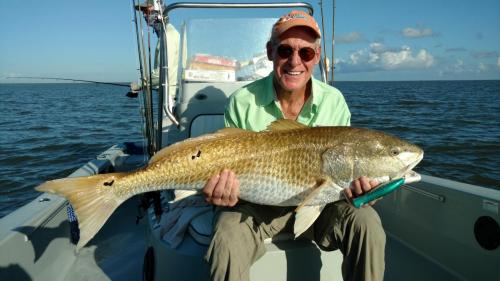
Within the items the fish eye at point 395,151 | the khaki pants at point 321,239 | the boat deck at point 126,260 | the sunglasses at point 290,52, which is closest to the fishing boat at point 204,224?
the boat deck at point 126,260

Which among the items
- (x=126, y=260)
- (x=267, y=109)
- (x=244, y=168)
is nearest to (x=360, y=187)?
(x=244, y=168)

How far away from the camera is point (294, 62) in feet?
10.4

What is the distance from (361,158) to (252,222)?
950 mm

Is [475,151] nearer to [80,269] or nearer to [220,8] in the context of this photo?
[220,8]

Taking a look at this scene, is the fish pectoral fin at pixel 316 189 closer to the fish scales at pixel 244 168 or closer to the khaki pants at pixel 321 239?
the fish scales at pixel 244 168

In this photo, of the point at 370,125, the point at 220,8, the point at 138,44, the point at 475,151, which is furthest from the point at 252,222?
the point at 370,125

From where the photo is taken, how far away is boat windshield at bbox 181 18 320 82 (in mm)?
4887

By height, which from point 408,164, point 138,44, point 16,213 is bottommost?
point 16,213

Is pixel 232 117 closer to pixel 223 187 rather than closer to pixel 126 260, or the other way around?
pixel 223 187

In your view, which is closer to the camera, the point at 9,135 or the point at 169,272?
the point at 169,272

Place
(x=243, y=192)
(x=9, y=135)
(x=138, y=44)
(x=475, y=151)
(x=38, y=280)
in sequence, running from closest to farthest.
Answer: (x=243, y=192), (x=38, y=280), (x=138, y=44), (x=475, y=151), (x=9, y=135)

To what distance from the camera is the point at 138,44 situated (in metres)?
5.75

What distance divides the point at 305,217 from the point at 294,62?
4.18ft

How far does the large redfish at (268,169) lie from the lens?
107 inches
